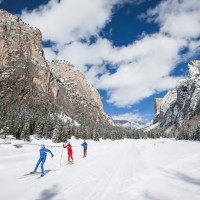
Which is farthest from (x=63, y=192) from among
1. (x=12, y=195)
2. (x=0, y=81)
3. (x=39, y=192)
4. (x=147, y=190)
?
(x=0, y=81)

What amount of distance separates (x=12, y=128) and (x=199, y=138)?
3330 inches

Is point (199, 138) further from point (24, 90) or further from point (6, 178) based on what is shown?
point (6, 178)

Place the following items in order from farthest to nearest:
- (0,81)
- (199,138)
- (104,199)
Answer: (0,81) → (199,138) → (104,199)

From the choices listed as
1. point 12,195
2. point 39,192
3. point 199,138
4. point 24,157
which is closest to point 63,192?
point 39,192

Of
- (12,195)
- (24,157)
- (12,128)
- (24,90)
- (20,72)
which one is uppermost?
(20,72)

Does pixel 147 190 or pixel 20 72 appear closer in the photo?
pixel 147 190

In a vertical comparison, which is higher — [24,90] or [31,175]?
[24,90]

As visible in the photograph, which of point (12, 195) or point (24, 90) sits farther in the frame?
point (24, 90)

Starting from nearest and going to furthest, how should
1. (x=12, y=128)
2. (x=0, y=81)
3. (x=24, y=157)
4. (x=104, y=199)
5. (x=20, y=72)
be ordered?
(x=104, y=199) < (x=24, y=157) < (x=12, y=128) < (x=0, y=81) < (x=20, y=72)

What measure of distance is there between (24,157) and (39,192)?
16265 mm

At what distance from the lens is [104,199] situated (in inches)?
401

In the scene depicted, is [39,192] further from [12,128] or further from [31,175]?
[12,128]

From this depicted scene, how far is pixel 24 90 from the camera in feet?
621

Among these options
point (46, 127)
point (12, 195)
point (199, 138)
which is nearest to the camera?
point (12, 195)
